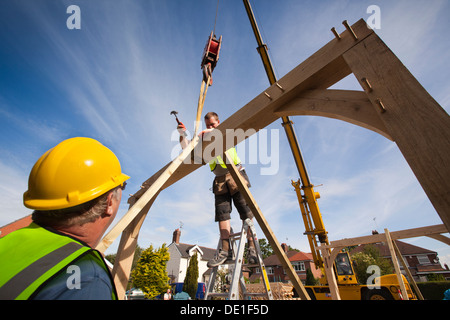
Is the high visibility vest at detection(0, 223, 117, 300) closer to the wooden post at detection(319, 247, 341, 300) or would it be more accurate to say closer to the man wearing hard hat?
the man wearing hard hat

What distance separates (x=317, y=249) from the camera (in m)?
8.98

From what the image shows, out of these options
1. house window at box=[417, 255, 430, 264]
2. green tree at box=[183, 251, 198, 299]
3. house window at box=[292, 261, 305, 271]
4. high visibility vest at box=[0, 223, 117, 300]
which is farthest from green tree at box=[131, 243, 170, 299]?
house window at box=[417, 255, 430, 264]

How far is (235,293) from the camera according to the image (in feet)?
8.96

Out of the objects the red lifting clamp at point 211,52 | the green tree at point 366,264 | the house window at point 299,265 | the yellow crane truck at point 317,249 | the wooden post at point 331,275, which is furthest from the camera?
the house window at point 299,265

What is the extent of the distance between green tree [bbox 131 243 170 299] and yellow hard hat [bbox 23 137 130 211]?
14.9m

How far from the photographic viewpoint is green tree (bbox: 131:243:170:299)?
1325 cm

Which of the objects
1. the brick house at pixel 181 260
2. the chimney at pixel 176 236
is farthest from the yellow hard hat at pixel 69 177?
the chimney at pixel 176 236

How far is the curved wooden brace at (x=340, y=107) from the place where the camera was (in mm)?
1356

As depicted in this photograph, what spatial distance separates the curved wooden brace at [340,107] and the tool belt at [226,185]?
169cm

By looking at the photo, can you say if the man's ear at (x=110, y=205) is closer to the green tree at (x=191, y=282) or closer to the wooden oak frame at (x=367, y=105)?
the wooden oak frame at (x=367, y=105)

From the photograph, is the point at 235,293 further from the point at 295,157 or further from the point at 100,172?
the point at 295,157

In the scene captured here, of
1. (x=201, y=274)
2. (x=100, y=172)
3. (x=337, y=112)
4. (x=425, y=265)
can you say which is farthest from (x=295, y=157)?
(x=425, y=265)

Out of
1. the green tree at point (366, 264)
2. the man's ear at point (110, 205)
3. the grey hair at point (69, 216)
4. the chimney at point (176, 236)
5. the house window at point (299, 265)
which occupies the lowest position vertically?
the grey hair at point (69, 216)
